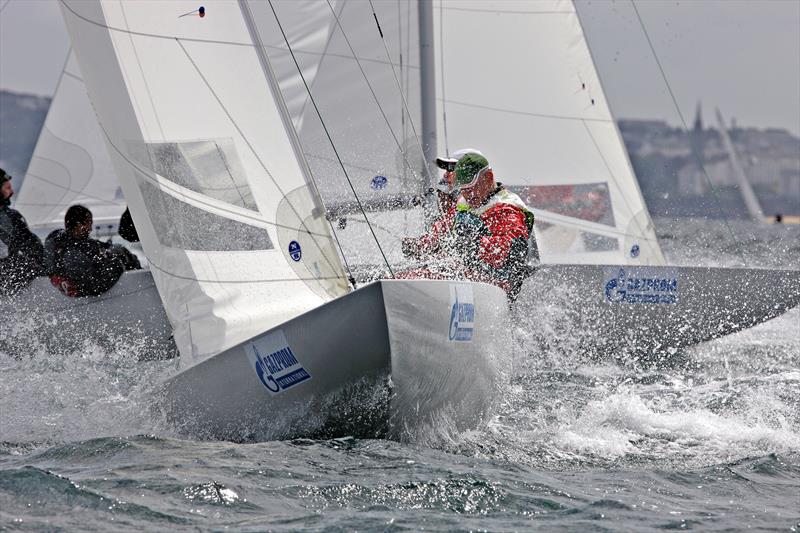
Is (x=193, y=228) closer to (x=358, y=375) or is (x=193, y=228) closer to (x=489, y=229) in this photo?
(x=358, y=375)

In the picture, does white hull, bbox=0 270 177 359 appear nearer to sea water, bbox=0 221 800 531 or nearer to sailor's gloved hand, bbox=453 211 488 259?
sea water, bbox=0 221 800 531

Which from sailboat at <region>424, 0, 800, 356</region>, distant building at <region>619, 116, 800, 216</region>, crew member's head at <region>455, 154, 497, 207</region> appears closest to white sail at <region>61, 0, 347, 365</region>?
crew member's head at <region>455, 154, 497, 207</region>

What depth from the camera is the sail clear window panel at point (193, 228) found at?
13.4ft

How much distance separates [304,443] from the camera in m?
3.55

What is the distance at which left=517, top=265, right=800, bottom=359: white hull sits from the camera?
6.55 meters

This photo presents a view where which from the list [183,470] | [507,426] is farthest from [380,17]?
[183,470]

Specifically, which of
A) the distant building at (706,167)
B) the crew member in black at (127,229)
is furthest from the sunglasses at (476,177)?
the distant building at (706,167)

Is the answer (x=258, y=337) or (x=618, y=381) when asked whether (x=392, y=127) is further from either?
(x=258, y=337)

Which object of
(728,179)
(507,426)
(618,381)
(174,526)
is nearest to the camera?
(174,526)

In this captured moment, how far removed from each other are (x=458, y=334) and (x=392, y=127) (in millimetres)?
4516

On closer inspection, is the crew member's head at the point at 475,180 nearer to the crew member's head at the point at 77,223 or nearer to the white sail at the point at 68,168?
the crew member's head at the point at 77,223

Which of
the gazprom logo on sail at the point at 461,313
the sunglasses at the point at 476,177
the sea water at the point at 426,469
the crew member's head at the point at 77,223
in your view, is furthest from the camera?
the crew member's head at the point at 77,223

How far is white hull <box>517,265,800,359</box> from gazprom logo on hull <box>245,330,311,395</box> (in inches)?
122

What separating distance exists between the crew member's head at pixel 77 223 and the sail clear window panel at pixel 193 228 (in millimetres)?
2059
